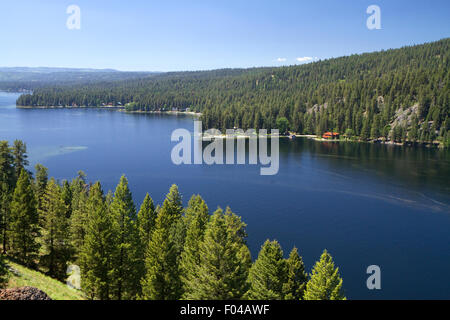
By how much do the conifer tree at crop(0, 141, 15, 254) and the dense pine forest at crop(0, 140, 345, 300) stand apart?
12 centimetres

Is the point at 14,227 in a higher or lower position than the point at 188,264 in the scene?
higher

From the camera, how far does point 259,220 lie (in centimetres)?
7012

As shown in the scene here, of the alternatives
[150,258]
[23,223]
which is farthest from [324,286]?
[23,223]

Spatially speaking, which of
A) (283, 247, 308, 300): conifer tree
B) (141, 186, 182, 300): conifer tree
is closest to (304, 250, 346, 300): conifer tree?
(283, 247, 308, 300): conifer tree

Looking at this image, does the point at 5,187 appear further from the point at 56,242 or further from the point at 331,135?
the point at 331,135

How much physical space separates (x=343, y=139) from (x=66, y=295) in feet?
572

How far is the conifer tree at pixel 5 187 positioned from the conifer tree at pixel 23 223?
1.97m

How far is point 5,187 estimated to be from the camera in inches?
1608

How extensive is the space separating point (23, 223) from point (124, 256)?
41.1 ft

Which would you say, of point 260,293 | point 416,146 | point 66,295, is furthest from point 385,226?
point 416,146

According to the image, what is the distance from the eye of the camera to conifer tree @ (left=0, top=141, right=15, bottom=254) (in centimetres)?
3928

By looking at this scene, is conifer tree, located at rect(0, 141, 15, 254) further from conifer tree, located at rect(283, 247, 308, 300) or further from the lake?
the lake

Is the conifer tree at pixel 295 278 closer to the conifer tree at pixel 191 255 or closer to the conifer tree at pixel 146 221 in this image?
the conifer tree at pixel 191 255
